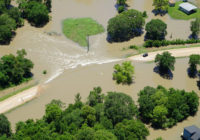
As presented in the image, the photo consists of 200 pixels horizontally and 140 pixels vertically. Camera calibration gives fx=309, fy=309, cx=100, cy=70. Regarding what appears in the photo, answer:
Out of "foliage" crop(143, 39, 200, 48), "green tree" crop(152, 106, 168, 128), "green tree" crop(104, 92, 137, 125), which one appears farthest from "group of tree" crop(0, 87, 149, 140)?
"foliage" crop(143, 39, 200, 48)

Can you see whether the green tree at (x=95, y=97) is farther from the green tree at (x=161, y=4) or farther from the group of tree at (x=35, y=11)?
the green tree at (x=161, y=4)

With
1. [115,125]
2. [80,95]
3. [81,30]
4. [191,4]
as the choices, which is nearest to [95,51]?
[81,30]

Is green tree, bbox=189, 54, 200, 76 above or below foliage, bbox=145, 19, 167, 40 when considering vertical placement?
below

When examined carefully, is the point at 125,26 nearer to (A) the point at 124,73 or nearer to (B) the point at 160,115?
(A) the point at 124,73

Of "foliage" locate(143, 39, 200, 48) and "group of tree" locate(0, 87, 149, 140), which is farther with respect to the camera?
"foliage" locate(143, 39, 200, 48)

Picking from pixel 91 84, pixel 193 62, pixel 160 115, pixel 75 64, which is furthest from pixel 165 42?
pixel 160 115

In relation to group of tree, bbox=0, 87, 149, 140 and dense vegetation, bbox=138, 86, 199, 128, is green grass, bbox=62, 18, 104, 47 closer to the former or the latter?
group of tree, bbox=0, 87, 149, 140
